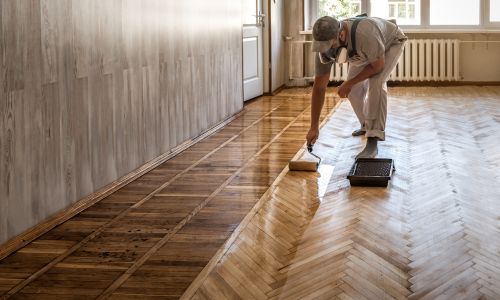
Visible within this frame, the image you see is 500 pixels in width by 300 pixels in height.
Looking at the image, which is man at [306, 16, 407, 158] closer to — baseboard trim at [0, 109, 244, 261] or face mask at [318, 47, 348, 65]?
face mask at [318, 47, 348, 65]

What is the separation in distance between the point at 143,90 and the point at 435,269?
8.53 feet

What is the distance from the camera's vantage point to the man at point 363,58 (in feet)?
15.5

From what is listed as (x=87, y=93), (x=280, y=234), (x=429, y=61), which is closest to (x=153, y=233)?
(x=280, y=234)

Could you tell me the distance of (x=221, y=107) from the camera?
23.0ft

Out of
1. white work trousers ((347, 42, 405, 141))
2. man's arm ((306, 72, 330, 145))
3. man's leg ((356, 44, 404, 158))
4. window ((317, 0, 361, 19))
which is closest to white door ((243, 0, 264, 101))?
window ((317, 0, 361, 19))

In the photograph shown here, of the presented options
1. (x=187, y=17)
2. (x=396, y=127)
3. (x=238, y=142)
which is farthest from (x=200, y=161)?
(x=396, y=127)

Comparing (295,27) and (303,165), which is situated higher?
(295,27)

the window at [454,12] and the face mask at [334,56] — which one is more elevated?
the window at [454,12]

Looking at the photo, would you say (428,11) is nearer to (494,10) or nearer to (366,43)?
(494,10)

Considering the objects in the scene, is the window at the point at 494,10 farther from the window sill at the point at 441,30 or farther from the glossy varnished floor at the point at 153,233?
the glossy varnished floor at the point at 153,233

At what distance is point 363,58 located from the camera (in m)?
5.06

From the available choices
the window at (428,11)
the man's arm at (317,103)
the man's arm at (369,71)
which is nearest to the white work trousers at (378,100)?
the man's arm at (369,71)

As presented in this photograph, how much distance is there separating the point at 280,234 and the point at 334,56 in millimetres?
1830

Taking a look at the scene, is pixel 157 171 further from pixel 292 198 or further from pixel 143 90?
pixel 292 198
